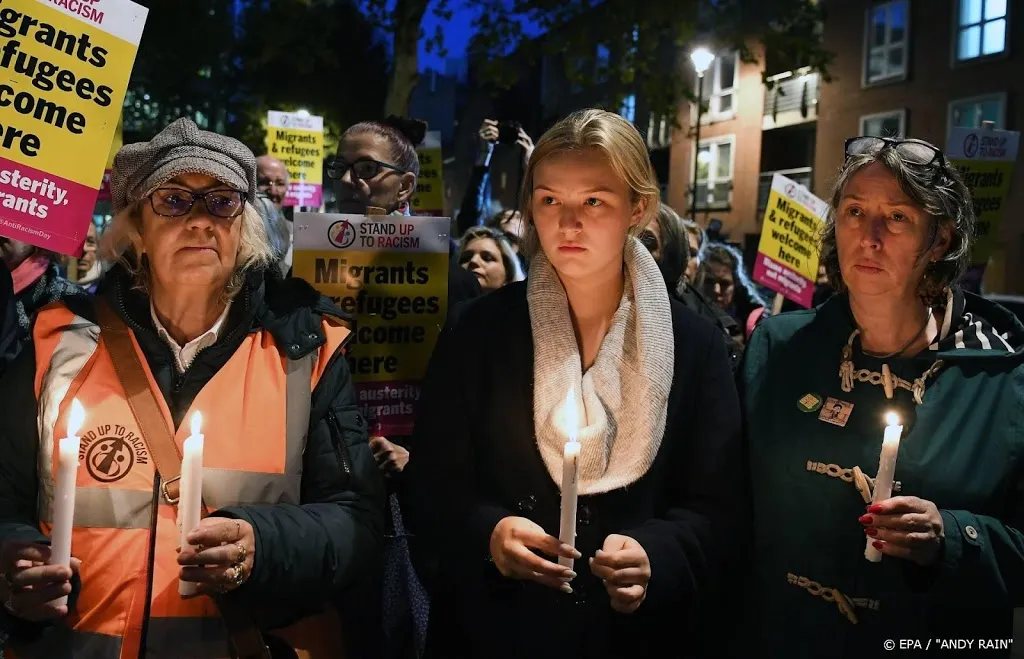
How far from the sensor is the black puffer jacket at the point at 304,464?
221cm

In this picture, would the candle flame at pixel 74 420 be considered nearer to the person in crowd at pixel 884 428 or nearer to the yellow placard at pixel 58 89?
the yellow placard at pixel 58 89

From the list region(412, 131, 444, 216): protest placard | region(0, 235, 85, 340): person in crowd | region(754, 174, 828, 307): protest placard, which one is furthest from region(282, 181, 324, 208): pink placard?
region(0, 235, 85, 340): person in crowd

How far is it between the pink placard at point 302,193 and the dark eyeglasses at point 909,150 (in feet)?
23.9

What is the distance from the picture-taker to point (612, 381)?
7.83ft

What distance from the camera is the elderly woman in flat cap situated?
7.24 ft

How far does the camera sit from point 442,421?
95.5 inches

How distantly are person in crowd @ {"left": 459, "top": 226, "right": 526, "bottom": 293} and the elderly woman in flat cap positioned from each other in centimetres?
258

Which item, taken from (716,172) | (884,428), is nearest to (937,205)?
(884,428)

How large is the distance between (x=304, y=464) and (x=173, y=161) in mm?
920

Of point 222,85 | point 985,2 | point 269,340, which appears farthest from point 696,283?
point 222,85

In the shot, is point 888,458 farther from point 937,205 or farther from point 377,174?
point 377,174

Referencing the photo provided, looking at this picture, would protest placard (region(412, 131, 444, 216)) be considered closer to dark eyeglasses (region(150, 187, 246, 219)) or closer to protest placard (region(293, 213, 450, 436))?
protest placard (region(293, 213, 450, 436))

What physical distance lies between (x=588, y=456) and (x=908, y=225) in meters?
1.11

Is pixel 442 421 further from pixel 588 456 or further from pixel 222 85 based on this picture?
pixel 222 85
